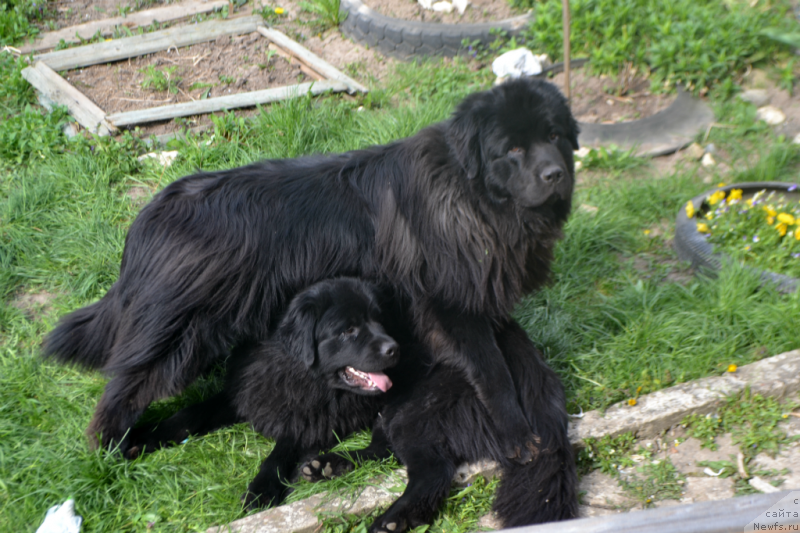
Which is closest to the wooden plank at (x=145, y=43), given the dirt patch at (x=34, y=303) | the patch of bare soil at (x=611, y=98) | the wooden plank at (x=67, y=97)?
the wooden plank at (x=67, y=97)

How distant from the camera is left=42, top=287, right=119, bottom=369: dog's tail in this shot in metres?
3.29

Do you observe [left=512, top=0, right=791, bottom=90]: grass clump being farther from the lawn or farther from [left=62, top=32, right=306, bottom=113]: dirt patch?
[left=62, top=32, right=306, bottom=113]: dirt patch

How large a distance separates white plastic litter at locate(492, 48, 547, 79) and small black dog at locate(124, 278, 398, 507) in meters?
3.32

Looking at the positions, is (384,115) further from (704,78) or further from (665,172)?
(704,78)

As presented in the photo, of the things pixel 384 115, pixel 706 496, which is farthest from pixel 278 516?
pixel 384 115

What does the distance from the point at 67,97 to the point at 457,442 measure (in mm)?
4463

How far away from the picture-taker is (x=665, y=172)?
16.8 feet

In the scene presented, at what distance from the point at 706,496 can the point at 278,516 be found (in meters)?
1.89

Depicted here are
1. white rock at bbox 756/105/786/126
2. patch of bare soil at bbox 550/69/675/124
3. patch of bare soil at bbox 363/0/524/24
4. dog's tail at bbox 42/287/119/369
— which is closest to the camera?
dog's tail at bbox 42/287/119/369

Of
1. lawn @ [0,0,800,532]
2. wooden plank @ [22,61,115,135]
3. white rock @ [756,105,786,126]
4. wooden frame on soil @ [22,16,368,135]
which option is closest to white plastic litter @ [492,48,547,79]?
lawn @ [0,0,800,532]

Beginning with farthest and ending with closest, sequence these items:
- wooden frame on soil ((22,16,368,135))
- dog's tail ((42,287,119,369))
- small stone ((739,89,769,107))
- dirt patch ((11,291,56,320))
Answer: small stone ((739,89,769,107))
wooden frame on soil ((22,16,368,135))
dirt patch ((11,291,56,320))
dog's tail ((42,287,119,369))

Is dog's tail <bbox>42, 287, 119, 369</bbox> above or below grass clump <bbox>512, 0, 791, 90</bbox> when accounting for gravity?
below

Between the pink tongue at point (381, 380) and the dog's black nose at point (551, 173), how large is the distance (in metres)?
1.27

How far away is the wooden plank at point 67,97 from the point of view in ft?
16.7
